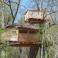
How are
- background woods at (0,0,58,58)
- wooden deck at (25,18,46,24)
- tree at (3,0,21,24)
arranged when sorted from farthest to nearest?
tree at (3,0,21,24)
wooden deck at (25,18,46,24)
background woods at (0,0,58,58)

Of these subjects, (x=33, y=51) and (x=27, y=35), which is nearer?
(x=27, y=35)

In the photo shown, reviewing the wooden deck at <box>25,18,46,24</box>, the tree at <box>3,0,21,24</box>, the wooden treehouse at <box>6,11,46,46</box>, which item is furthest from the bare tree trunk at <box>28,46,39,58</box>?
the tree at <box>3,0,21,24</box>

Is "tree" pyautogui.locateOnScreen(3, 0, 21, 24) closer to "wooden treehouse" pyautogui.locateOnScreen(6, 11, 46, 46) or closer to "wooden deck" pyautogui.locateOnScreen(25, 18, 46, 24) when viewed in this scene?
"wooden deck" pyautogui.locateOnScreen(25, 18, 46, 24)

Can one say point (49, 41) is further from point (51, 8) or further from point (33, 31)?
point (51, 8)

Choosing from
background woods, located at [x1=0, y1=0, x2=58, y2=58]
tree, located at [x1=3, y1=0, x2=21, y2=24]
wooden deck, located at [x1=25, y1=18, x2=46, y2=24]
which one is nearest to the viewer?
background woods, located at [x1=0, y1=0, x2=58, y2=58]

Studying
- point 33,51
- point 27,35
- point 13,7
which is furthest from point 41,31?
point 13,7

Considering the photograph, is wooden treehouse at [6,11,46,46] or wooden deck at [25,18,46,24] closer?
wooden treehouse at [6,11,46,46]

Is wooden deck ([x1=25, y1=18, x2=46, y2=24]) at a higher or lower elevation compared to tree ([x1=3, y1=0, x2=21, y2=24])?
lower

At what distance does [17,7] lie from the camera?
5.61 meters

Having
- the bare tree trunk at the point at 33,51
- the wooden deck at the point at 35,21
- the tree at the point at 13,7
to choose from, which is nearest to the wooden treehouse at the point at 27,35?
the wooden deck at the point at 35,21

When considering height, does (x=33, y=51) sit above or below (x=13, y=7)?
below

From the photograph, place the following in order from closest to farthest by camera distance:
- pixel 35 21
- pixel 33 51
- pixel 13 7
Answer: pixel 35 21 < pixel 33 51 < pixel 13 7

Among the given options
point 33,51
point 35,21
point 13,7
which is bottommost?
point 33,51

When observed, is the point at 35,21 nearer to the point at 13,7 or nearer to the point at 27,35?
the point at 27,35
